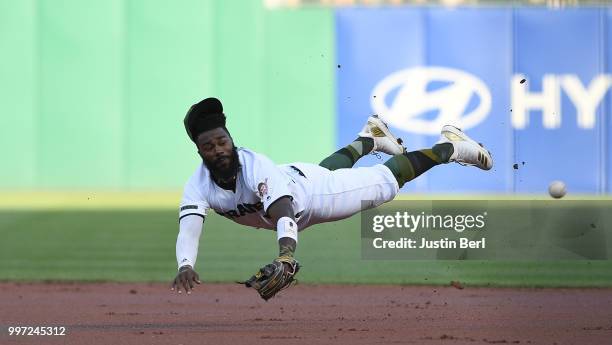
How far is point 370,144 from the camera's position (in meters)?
8.00

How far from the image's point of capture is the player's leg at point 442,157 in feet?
23.7

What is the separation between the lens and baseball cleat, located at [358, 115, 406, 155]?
8.10 m

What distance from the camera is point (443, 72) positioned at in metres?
18.8

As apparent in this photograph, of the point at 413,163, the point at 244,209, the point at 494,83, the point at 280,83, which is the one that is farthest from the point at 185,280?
the point at 494,83

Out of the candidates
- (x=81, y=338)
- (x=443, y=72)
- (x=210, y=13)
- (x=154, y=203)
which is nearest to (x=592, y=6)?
(x=443, y=72)

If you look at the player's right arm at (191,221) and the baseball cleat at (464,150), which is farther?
the baseball cleat at (464,150)

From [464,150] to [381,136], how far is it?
2.78 feet

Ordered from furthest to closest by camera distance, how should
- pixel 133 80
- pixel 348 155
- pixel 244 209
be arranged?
pixel 133 80 → pixel 348 155 → pixel 244 209

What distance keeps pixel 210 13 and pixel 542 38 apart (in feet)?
18.6

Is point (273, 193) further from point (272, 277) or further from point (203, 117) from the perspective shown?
point (272, 277)

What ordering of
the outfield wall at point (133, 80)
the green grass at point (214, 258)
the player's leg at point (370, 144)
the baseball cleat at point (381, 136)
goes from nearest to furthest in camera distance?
the player's leg at point (370, 144), the baseball cleat at point (381, 136), the green grass at point (214, 258), the outfield wall at point (133, 80)

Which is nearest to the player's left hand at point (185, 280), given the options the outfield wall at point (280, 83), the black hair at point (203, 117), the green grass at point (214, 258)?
the black hair at point (203, 117)

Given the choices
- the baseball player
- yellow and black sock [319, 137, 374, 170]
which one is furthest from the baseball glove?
yellow and black sock [319, 137, 374, 170]

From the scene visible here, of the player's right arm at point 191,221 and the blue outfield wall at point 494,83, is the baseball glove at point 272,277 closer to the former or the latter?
the player's right arm at point 191,221
